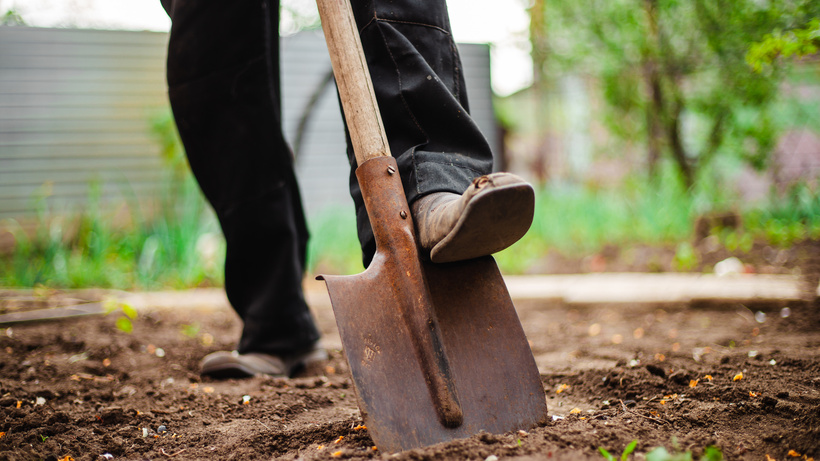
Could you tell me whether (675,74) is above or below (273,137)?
above

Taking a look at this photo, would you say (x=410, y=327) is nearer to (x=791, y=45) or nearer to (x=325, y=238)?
(x=791, y=45)

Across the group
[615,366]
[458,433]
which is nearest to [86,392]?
[458,433]

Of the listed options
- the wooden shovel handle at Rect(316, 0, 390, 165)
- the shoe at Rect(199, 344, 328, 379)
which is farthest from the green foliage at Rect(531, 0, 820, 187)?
the shoe at Rect(199, 344, 328, 379)

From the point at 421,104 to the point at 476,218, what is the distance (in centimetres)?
36

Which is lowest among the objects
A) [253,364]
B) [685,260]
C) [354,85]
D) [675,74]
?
[685,260]

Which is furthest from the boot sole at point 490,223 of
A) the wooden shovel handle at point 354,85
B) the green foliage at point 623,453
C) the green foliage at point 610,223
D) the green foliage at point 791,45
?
the green foliage at point 610,223

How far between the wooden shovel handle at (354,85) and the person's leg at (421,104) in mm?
56

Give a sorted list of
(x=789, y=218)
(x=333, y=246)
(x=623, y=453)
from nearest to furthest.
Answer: (x=623, y=453)
(x=789, y=218)
(x=333, y=246)

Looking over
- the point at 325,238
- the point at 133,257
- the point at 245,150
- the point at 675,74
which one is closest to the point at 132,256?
the point at 133,257

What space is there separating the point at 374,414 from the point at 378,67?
29.2 inches

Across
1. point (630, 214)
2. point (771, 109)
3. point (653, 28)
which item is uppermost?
point (653, 28)

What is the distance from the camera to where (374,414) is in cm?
95

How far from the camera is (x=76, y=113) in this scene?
5.44m

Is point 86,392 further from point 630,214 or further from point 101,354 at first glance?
point 630,214
